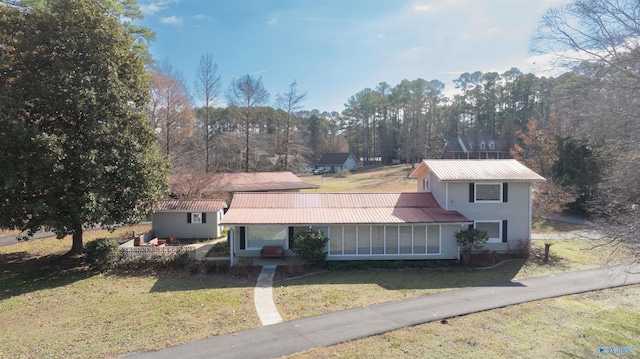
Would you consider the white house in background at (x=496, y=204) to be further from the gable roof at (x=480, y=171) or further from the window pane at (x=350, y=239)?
the window pane at (x=350, y=239)

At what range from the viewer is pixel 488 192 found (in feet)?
67.3

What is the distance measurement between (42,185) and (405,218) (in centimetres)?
1719

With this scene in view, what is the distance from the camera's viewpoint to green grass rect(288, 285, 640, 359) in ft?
30.8

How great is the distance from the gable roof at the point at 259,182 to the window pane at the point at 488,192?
57.7 ft

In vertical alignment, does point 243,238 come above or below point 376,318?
above

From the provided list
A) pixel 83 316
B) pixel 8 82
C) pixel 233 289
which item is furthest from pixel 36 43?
pixel 233 289

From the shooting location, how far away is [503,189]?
805 inches

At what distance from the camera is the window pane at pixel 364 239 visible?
62.7 ft

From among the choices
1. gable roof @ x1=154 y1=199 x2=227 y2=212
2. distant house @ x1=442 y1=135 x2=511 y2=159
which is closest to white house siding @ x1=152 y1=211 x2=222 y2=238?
gable roof @ x1=154 y1=199 x2=227 y2=212

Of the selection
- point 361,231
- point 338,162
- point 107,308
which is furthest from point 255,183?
point 338,162

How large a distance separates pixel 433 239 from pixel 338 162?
59297mm

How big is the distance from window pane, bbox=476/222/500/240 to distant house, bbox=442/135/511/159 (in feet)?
165

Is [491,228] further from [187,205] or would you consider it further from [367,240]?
[187,205]

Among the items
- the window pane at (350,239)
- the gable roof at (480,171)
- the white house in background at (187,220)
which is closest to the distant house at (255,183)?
the white house in background at (187,220)
